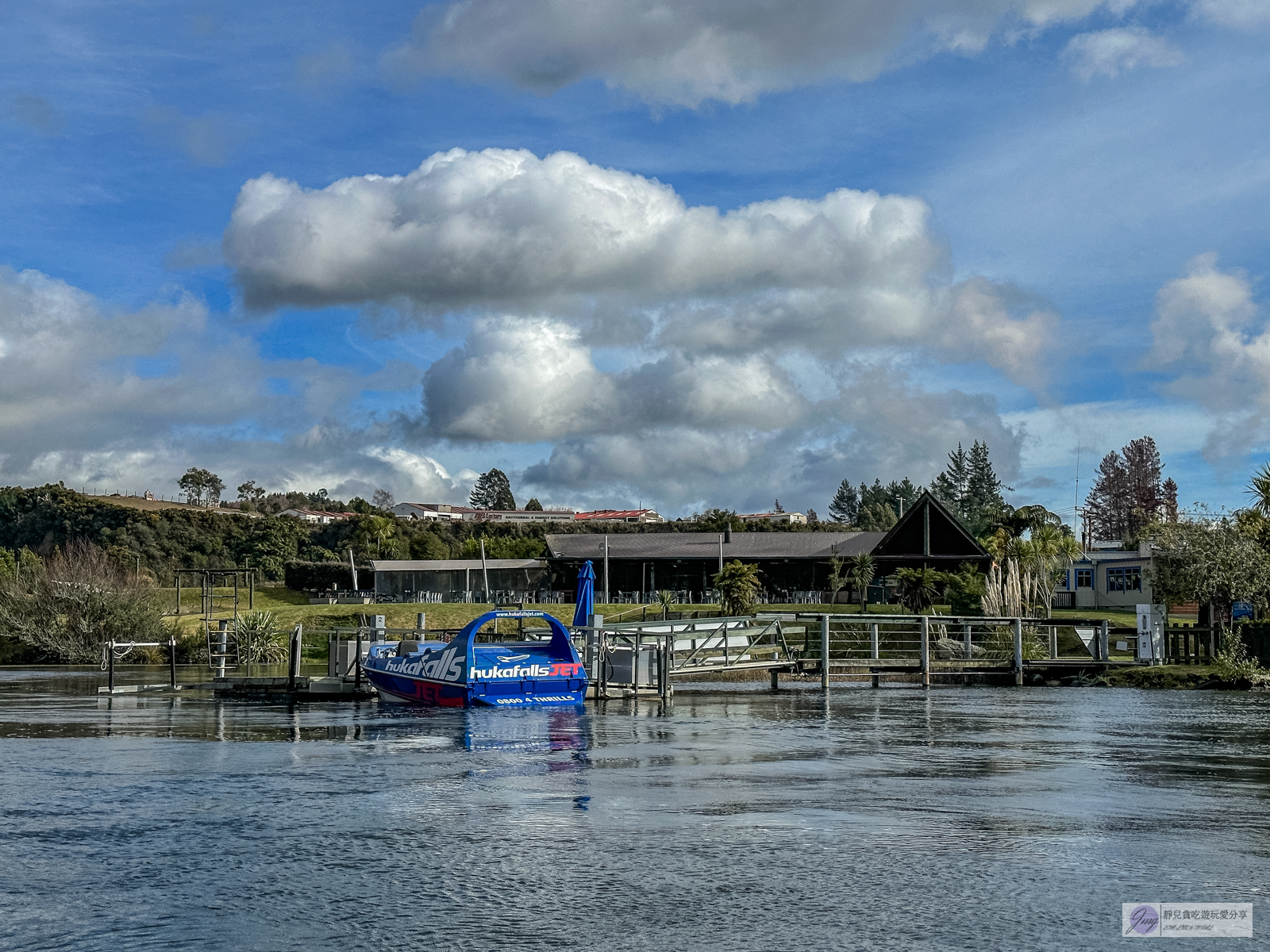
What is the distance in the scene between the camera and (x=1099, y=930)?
1006cm

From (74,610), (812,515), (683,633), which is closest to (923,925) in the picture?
(683,633)

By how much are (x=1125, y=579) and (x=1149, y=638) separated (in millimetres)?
36627

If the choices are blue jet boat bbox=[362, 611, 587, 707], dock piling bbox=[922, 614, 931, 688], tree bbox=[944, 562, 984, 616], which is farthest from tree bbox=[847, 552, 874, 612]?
blue jet boat bbox=[362, 611, 587, 707]

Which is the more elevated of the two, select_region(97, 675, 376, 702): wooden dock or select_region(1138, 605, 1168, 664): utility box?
select_region(1138, 605, 1168, 664): utility box

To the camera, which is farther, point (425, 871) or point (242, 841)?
point (242, 841)

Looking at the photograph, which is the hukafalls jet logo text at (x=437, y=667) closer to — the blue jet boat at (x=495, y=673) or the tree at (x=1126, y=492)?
the blue jet boat at (x=495, y=673)

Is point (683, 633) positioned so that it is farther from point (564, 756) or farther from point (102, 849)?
point (102, 849)

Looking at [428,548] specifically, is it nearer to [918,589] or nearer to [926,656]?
[918,589]

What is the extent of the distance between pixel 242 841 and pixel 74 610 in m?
49.9

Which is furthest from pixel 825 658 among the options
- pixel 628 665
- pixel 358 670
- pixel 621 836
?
pixel 621 836

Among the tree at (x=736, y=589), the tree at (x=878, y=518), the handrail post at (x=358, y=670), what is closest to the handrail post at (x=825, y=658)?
the handrail post at (x=358, y=670)

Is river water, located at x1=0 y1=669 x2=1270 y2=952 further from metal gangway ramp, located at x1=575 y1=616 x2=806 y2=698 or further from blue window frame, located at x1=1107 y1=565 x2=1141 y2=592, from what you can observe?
blue window frame, located at x1=1107 y1=565 x2=1141 y2=592

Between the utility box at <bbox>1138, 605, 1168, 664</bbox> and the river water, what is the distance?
1513 centimetres

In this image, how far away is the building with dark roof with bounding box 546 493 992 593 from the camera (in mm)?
77688
